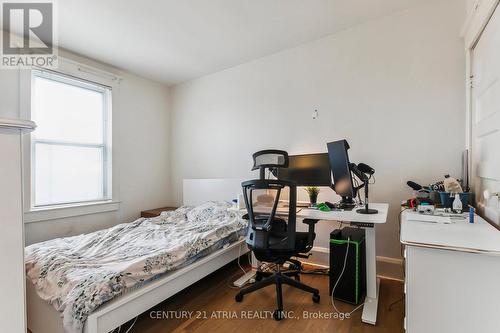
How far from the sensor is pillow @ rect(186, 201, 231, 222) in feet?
9.48

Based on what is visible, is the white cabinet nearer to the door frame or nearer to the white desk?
the white desk

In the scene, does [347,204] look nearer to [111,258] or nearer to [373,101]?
[373,101]

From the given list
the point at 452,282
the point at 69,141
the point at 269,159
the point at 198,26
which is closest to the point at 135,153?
the point at 69,141

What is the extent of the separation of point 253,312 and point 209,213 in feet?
4.20

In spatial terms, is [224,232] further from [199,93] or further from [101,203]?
[199,93]

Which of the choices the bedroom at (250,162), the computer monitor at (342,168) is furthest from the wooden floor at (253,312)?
the computer monitor at (342,168)

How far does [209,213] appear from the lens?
296cm

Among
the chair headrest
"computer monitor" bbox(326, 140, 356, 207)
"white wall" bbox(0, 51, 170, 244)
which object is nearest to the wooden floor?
"computer monitor" bbox(326, 140, 356, 207)

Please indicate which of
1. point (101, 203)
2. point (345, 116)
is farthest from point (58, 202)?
point (345, 116)

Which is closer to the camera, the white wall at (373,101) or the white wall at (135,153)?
the white wall at (373,101)

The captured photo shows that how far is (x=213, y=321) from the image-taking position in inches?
73.6

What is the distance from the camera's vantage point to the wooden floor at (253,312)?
5.81ft

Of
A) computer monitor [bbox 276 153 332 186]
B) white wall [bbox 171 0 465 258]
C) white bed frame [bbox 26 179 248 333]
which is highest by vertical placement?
Result: white wall [bbox 171 0 465 258]

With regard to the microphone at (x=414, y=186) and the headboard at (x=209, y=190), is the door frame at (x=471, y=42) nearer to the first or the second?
the microphone at (x=414, y=186)
